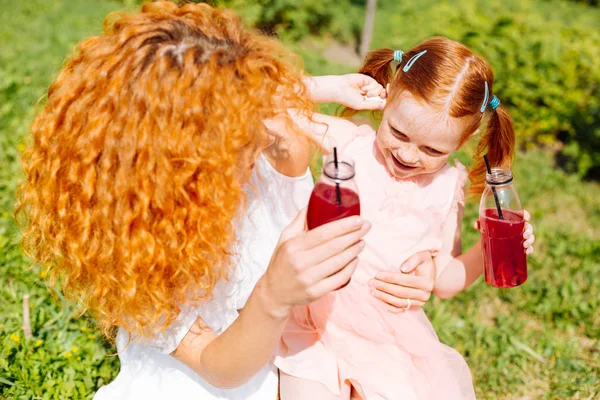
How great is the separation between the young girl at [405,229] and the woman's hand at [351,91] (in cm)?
9

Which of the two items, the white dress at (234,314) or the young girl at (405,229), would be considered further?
the young girl at (405,229)

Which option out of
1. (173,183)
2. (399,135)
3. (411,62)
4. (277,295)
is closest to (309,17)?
(411,62)

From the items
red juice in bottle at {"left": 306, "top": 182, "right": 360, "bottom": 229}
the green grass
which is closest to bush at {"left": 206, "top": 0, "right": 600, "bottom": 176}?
the green grass

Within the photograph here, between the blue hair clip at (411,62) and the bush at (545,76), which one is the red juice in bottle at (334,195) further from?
the bush at (545,76)

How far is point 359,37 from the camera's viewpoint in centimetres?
1241

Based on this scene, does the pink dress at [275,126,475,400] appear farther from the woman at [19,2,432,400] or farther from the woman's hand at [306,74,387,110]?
the woman at [19,2,432,400]

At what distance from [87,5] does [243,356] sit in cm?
1121

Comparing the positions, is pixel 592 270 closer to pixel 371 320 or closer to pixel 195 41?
pixel 371 320

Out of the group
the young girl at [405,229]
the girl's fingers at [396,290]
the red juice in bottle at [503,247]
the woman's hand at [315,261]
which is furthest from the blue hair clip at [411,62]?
the woman's hand at [315,261]

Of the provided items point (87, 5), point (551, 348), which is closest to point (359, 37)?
point (87, 5)

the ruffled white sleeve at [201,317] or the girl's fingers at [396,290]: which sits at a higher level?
the ruffled white sleeve at [201,317]

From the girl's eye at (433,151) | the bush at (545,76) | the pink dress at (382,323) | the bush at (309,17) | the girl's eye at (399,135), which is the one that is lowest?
the bush at (309,17)

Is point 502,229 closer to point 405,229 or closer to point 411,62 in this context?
point 405,229

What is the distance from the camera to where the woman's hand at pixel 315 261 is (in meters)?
1.52
